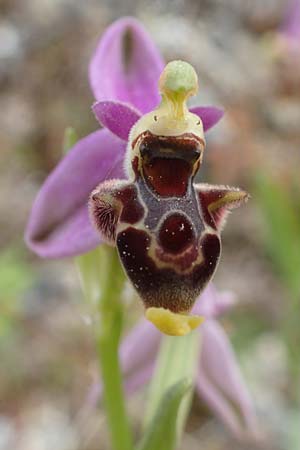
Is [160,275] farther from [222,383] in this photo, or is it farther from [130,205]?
[222,383]

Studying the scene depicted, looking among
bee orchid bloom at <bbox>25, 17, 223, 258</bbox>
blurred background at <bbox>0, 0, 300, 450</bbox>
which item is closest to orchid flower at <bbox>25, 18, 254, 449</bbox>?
bee orchid bloom at <bbox>25, 17, 223, 258</bbox>

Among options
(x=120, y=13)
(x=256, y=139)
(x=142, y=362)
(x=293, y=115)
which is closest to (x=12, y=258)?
(x=142, y=362)

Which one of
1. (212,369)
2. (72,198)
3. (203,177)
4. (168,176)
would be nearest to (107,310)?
(72,198)

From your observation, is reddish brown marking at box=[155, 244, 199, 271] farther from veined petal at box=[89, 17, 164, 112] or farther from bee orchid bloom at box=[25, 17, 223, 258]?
veined petal at box=[89, 17, 164, 112]

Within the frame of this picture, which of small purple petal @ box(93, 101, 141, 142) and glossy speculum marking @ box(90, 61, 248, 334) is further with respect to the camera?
small purple petal @ box(93, 101, 141, 142)

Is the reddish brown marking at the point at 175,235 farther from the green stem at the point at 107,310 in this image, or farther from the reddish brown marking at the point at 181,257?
the green stem at the point at 107,310

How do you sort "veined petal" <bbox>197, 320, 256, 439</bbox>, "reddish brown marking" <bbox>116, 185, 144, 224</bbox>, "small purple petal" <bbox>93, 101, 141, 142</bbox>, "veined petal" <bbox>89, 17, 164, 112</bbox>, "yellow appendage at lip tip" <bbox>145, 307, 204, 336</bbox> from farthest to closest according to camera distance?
"veined petal" <bbox>197, 320, 256, 439</bbox>, "veined petal" <bbox>89, 17, 164, 112</bbox>, "small purple petal" <bbox>93, 101, 141, 142</bbox>, "reddish brown marking" <bbox>116, 185, 144, 224</bbox>, "yellow appendage at lip tip" <bbox>145, 307, 204, 336</bbox>

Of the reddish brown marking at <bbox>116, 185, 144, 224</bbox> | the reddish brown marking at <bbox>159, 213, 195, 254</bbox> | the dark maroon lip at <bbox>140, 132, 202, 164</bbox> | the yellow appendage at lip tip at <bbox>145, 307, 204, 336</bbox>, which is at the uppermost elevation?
the dark maroon lip at <bbox>140, 132, 202, 164</bbox>
